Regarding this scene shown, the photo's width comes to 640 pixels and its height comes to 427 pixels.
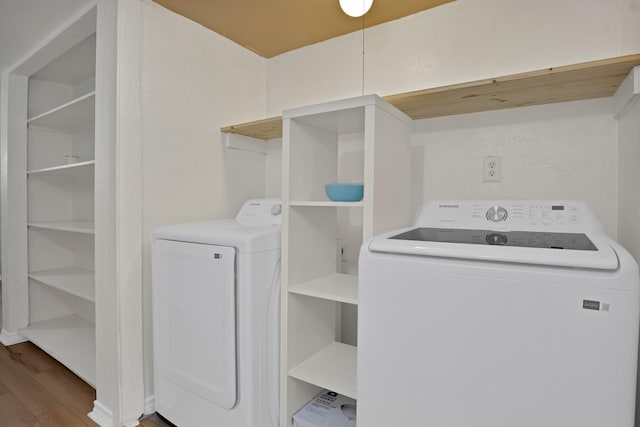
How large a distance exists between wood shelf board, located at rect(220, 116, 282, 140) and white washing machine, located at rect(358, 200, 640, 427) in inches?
42.9

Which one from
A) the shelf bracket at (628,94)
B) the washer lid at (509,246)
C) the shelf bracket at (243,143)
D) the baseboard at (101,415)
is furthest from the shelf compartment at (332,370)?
the shelf bracket at (628,94)

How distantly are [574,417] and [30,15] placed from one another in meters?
3.06

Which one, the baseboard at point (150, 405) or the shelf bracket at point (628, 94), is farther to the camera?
the baseboard at point (150, 405)

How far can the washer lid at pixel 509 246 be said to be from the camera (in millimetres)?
857

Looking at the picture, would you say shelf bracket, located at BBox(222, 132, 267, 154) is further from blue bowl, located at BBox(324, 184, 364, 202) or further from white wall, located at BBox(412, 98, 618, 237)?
white wall, located at BBox(412, 98, 618, 237)

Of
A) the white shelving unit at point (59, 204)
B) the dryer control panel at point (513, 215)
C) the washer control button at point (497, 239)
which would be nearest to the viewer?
the washer control button at point (497, 239)

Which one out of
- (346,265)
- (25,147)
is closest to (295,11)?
(346,265)

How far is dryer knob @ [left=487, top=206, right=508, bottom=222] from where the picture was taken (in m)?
1.38

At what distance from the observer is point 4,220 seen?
8.96 feet

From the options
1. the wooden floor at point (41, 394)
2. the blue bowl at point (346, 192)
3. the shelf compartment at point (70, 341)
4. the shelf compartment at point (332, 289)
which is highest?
the blue bowl at point (346, 192)

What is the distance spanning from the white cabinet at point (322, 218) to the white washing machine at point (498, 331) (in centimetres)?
27

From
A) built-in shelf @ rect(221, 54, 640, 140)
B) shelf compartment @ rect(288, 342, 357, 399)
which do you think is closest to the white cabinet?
shelf compartment @ rect(288, 342, 357, 399)

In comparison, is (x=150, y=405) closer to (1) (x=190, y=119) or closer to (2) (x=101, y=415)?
(2) (x=101, y=415)

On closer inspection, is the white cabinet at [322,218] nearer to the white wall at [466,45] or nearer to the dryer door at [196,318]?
the dryer door at [196,318]
